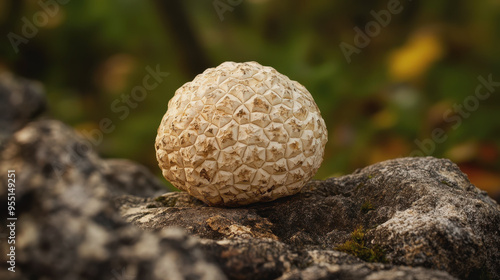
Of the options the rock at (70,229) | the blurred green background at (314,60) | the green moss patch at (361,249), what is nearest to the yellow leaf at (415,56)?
the blurred green background at (314,60)

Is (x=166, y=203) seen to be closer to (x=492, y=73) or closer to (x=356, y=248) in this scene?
(x=356, y=248)

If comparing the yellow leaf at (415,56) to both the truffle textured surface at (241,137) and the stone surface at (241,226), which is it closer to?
the stone surface at (241,226)

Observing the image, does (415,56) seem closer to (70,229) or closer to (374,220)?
(374,220)

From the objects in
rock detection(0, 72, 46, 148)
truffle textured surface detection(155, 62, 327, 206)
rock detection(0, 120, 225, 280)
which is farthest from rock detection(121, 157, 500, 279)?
rock detection(0, 72, 46, 148)

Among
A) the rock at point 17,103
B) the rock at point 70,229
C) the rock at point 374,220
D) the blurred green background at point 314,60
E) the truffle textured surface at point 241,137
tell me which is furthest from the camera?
the blurred green background at point 314,60

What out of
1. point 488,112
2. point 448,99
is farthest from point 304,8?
point 488,112

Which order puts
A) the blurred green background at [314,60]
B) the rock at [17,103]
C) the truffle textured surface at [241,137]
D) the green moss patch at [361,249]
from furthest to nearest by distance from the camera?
the blurred green background at [314,60] < the truffle textured surface at [241,137] < the green moss patch at [361,249] < the rock at [17,103]

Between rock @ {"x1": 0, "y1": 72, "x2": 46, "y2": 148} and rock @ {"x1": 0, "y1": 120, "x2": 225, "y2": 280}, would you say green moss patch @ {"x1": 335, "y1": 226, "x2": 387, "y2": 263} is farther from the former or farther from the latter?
rock @ {"x1": 0, "y1": 72, "x2": 46, "y2": 148}
